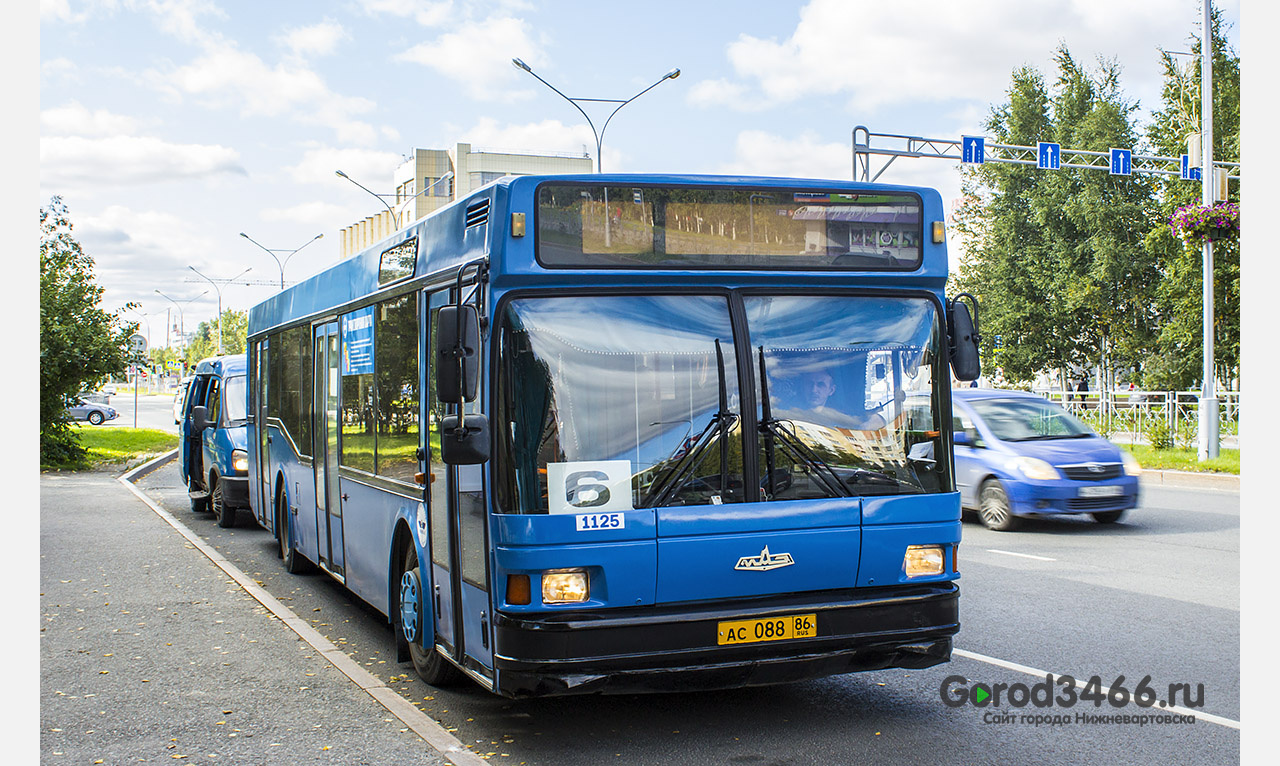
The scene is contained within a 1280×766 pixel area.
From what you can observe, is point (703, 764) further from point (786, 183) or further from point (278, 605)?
point (278, 605)

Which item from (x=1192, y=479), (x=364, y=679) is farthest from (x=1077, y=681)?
(x=1192, y=479)

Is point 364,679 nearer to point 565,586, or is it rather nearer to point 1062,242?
point 565,586

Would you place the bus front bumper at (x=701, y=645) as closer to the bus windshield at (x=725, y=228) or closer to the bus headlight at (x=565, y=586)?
the bus headlight at (x=565, y=586)

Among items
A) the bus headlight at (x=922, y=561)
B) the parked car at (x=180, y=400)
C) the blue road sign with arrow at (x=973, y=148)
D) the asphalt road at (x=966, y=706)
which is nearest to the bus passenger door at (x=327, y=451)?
the asphalt road at (x=966, y=706)

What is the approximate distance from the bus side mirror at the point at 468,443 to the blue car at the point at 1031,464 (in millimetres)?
8488

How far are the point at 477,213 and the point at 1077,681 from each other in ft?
13.7

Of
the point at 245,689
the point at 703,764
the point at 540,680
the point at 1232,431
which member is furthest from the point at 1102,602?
the point at 1232,431

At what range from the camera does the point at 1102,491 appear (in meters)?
13.4

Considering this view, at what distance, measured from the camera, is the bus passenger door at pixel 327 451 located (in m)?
9.02

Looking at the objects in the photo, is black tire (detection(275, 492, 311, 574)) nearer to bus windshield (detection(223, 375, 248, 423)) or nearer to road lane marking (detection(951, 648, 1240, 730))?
bus windshield (detection(223, 375, 248, 423))

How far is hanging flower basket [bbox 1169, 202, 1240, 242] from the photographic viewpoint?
21.9m

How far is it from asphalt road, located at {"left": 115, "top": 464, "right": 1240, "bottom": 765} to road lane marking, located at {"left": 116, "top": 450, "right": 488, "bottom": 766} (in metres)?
0.12

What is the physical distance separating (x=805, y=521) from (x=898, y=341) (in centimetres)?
107

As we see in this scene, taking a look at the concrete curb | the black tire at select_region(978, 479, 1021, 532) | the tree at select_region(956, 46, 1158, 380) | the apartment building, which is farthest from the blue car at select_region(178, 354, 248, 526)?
the apartment building
